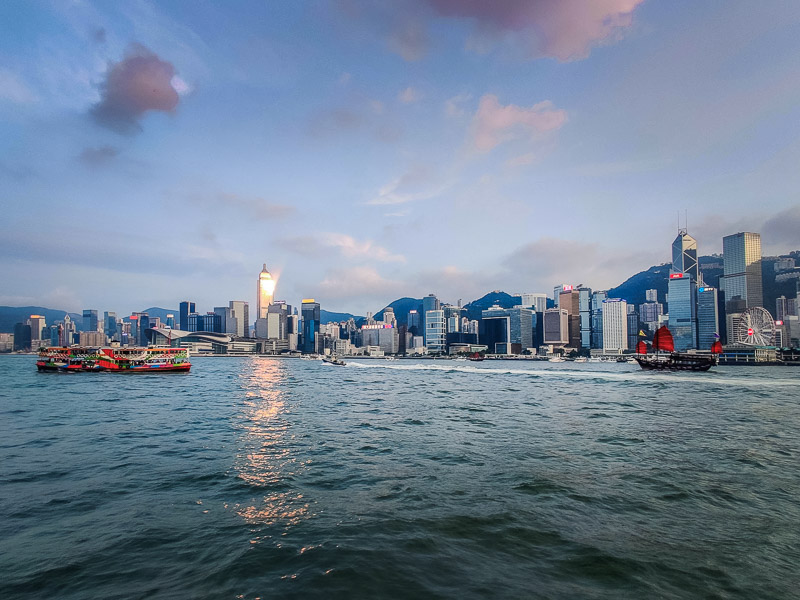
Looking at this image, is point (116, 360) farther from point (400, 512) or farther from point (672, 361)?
point (672, 361)

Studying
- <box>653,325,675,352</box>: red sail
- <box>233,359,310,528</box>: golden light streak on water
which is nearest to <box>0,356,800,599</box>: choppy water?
<box>233,359,310,528</box>: golden light streak on water

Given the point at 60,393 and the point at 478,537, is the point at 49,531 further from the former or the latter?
the point at 60,393

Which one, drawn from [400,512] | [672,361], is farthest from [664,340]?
[400,512]

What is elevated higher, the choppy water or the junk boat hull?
the choppy water

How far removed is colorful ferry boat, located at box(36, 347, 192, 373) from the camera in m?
98.4

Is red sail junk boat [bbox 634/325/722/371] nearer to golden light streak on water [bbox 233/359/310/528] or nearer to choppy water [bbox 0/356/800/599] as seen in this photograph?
choppy water [bbox 0/356/800/599]

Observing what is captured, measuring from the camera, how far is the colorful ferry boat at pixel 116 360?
98438 mm

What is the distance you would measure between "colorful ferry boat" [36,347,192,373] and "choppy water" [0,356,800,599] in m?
78.7

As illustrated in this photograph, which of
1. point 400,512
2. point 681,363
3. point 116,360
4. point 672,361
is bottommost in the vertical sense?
point 681,363

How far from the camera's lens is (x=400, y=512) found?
45.8 feet

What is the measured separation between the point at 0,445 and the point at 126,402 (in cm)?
2349

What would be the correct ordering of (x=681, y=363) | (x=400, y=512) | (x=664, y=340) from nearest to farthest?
(x=400, y=512) < (x=681, y=363) < (x=664, y=340)

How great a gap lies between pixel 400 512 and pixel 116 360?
108 metres

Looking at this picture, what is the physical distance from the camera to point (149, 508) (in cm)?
1454
